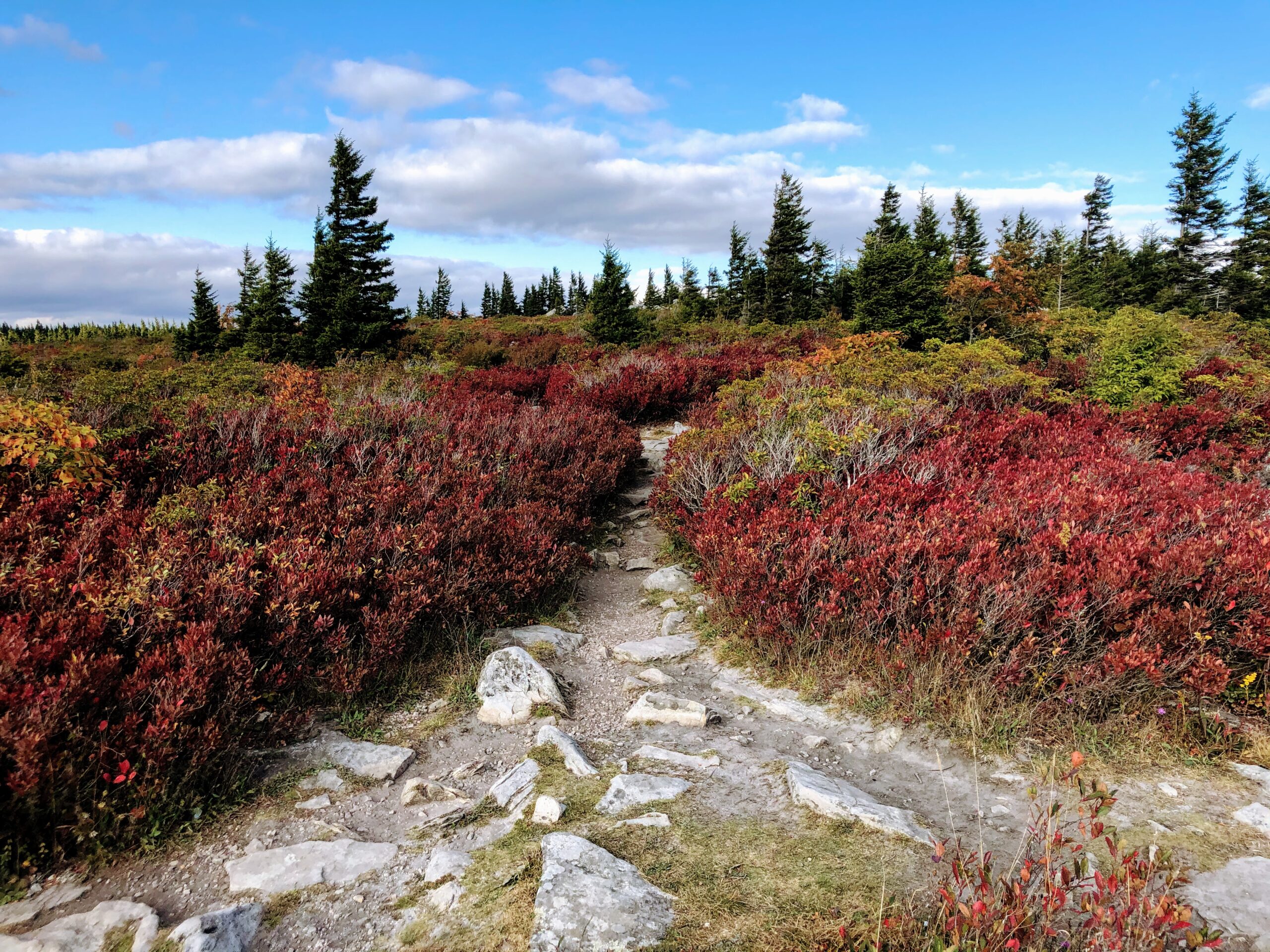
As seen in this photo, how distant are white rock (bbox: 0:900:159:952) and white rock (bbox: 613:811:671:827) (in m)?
1.87

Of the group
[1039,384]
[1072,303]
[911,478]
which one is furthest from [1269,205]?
[911,478]

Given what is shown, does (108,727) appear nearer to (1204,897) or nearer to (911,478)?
(1204,897)

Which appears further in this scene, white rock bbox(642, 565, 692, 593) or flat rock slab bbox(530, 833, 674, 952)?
white rock bbox(642, 565, 692, 593)

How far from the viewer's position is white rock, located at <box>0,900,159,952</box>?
7.48 ft

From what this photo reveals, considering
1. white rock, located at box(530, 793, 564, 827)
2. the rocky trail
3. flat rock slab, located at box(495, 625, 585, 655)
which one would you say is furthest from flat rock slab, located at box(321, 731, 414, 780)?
flat rock slab, located at box(495, 625, 585, 655)

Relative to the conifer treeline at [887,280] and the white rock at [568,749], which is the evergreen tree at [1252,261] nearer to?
the conifer treeline at [887,280]

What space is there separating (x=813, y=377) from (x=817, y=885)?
9.04 metres

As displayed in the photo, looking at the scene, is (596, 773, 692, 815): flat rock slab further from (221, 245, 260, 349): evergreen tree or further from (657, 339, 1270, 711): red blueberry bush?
(221, 245, 260, 349): evergreen tree

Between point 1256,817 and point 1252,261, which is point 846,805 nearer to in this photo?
point 1256,817

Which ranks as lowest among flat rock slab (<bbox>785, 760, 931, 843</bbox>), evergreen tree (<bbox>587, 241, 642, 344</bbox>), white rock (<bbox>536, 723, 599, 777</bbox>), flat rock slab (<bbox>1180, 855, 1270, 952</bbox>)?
white rock (<bbox>536, 723, 599, 777</bbox>)

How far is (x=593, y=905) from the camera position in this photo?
7.79ft

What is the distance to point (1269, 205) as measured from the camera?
35438 millimetres

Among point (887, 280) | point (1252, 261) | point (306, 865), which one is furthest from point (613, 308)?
point (1252, 261)

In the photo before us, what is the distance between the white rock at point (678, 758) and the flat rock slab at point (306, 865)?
4.81 feet
